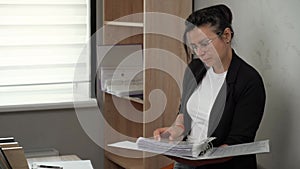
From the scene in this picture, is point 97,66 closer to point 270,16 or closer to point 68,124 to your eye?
point 68,124

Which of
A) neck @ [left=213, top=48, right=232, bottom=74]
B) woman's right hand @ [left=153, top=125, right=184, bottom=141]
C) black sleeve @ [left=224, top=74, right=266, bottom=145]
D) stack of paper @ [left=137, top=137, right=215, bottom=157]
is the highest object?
neck @ [left=213, top=48, right=232, bottom=74]

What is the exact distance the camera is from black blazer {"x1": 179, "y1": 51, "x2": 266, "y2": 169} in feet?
7.11

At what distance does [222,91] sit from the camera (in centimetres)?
→ 230

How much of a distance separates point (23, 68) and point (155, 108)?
3.08ft

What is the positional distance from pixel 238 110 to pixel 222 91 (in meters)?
0.14

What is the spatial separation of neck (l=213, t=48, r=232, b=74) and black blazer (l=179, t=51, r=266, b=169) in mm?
24

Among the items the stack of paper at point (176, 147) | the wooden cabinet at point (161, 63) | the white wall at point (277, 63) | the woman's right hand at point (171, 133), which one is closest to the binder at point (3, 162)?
the stack of paper at point (176, 147)

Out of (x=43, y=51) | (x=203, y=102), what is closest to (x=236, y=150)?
(x=203, y=102)

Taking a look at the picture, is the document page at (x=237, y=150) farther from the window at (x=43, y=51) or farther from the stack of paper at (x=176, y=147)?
the window at (x=43, y=51)

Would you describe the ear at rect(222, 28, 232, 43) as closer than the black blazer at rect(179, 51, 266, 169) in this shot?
No

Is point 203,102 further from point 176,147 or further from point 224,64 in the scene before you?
point 176,147

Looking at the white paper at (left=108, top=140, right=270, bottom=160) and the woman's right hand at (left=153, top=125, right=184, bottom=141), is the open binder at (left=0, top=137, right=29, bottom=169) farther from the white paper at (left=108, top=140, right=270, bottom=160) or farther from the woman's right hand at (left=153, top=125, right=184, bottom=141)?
the woman's right hand at (left=153, top=125, right=184, bottom=141)

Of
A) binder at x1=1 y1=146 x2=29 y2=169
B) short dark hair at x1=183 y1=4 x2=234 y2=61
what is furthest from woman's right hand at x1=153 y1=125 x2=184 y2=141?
binder at x1=1 y1=146 x2=29 y2=169

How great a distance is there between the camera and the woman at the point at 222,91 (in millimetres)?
2174
